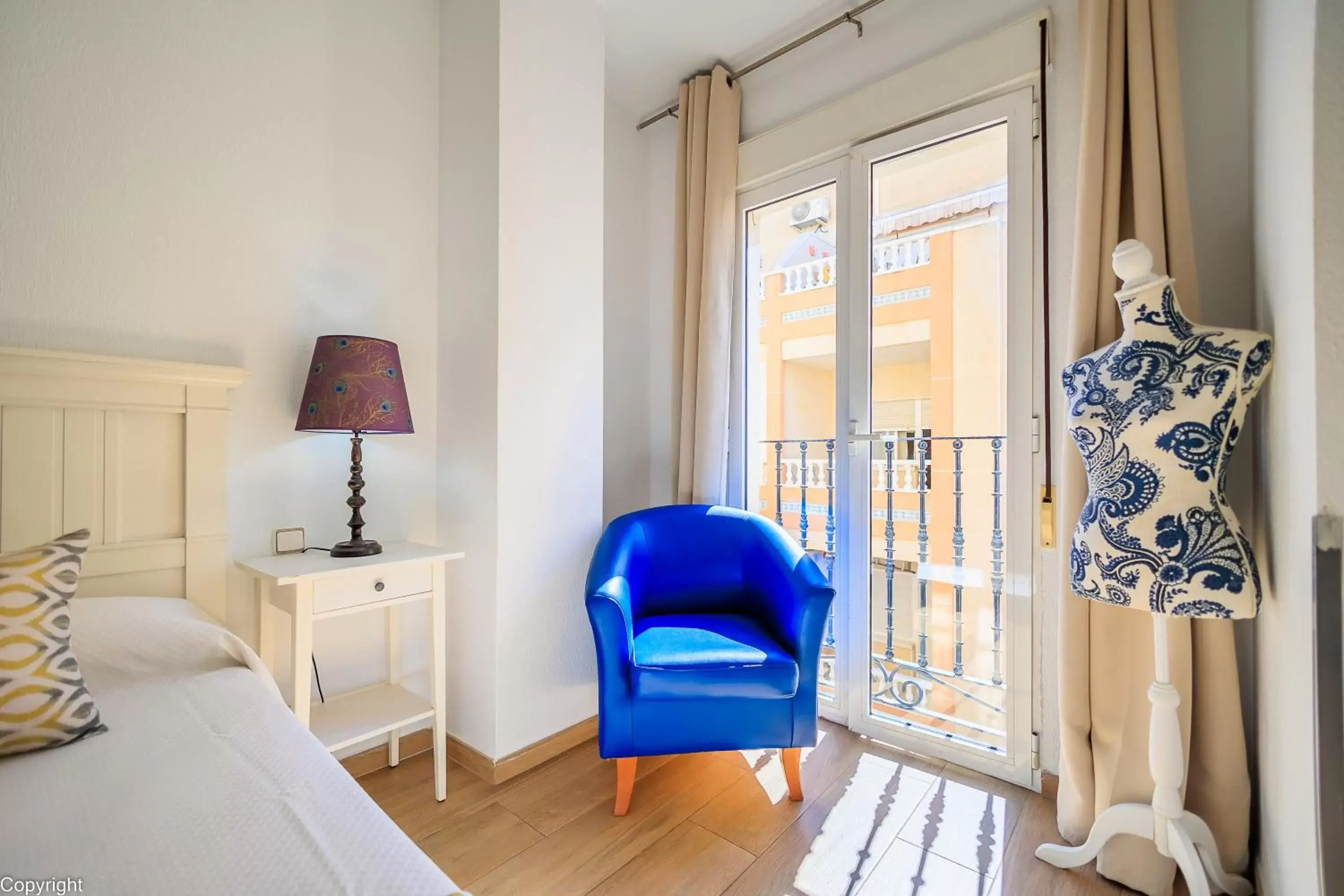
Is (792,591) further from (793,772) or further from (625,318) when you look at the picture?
(625,318)

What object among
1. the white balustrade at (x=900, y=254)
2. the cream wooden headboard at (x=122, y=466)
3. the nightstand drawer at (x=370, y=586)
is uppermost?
the white balustrade at (x=900, y=254)

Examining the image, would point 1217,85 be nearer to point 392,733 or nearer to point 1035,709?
point 1035,709

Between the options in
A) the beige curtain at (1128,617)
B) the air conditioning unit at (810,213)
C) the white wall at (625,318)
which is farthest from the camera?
the white wall at (625,318)

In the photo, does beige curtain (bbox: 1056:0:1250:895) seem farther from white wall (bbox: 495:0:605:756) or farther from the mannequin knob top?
white wall (bbox: 495:0:605:756)

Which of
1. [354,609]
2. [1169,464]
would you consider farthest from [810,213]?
[354,609]

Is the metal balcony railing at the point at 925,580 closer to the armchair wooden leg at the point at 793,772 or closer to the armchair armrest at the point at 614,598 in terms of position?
the armchair wooden leg at the point at 793,772

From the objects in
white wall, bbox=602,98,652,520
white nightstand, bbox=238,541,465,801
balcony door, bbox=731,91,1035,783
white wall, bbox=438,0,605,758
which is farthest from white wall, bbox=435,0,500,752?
balcony door, bbox=731,91,1035,783

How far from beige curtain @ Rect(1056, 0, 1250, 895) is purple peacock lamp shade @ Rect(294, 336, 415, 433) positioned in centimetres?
196

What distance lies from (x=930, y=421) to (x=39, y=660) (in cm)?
240

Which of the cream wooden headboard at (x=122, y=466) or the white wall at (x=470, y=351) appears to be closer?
the cream wooden headboard at (x=122, y=466)

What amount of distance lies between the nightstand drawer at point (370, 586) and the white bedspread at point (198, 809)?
428 mm

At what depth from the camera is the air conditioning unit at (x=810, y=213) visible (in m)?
2.33

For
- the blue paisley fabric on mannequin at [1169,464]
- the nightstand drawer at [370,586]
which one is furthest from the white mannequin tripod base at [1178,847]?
the nightstand drawer at [370,586]

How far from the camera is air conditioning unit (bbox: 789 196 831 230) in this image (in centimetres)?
233
